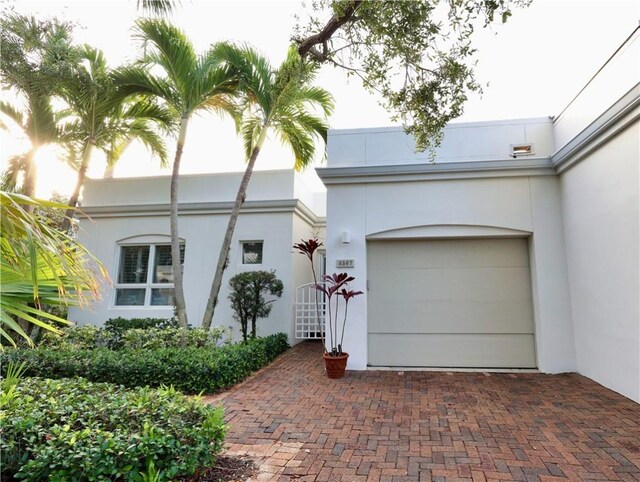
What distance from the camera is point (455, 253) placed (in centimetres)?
675

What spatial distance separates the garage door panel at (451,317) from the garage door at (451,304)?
0.02 m

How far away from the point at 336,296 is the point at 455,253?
249 cm

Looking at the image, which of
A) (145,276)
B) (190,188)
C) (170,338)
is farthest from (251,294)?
(190,188)

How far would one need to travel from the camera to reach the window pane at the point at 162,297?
9.27 m

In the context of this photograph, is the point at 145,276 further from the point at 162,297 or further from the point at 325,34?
the point at 325,34

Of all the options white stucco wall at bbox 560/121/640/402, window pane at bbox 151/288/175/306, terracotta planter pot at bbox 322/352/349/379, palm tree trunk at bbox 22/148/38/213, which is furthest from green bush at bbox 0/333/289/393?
white stucco wall at bbox 560/121/640/402

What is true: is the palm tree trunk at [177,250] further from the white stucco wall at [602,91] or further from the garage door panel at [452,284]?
the white stucco wall at [602,91]

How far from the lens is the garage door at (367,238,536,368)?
647cm

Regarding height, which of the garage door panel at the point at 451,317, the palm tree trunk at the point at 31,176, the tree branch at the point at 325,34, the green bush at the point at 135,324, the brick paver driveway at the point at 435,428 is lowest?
the brick paver driveway at the point at 435,428

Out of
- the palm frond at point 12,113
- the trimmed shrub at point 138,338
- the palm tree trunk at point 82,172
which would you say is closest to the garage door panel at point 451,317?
the trimmed shrub at point 138,338

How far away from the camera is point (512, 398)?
16.0 ft

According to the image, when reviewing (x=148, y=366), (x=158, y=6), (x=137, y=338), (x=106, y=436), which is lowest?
(x=148, y=366)

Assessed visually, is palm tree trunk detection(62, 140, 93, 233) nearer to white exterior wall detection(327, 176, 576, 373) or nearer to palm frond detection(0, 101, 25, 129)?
palm frond detection(0, 101, 25, 129)

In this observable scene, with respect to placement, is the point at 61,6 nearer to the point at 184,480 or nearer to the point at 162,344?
the point at 162,344
